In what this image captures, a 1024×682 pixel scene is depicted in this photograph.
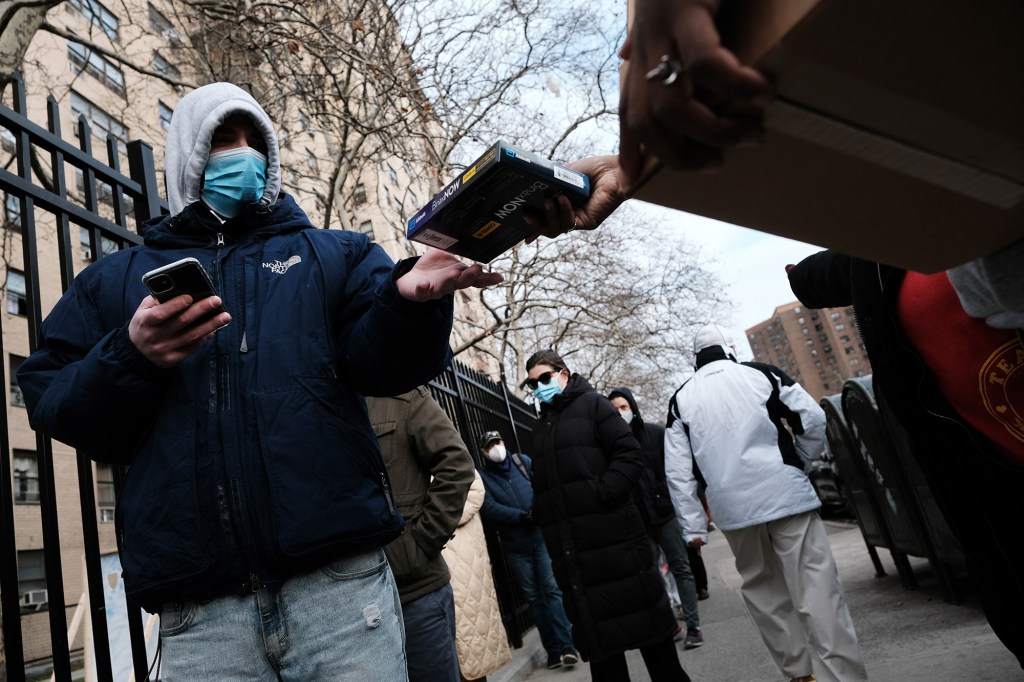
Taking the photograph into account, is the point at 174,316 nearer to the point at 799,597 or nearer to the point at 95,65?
the point at 799,597

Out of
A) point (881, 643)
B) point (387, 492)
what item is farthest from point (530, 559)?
point (387, 492)

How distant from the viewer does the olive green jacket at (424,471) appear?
3.55 m

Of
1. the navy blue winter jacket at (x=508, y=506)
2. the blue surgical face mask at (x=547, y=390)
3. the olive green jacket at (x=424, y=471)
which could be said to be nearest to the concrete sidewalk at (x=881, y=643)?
the navy blue winter jacket at (x=508, y=506)

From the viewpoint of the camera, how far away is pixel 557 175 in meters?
1.52

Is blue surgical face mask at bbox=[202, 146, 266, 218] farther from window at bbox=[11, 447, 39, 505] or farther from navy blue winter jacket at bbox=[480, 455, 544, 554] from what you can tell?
window at bbox=[11, 447, 39, 505]

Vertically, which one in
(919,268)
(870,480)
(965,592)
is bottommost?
(965,592)

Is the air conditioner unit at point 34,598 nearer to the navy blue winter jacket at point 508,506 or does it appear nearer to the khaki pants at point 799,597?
the navy blue winter jacket at point 508,506

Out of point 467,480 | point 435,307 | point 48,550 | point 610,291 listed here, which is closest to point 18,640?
point 48,550

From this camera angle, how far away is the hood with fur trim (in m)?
2.25

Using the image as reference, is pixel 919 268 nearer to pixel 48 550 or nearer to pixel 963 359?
pixel 963 359

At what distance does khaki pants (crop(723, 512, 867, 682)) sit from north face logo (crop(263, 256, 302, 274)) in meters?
3.38

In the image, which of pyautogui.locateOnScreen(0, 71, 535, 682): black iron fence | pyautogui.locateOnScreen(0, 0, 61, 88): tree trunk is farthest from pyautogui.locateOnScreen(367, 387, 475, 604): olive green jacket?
pyautogui.locateOnScreen(0, 0, 61, 88): tree trunk

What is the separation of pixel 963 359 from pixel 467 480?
2.64 meters

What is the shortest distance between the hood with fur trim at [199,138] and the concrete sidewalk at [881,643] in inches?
157
